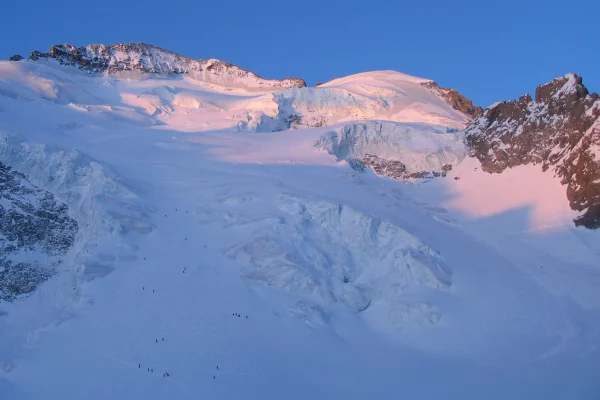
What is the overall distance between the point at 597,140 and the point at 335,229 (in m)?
15.7

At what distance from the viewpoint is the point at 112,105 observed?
57.3 m

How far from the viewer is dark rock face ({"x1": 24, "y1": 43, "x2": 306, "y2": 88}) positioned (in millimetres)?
67750

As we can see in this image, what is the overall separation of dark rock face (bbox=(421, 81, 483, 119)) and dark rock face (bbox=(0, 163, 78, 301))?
46.9 m

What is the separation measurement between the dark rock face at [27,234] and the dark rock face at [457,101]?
154 feet

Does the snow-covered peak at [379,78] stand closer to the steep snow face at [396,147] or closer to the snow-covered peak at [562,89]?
the steep snow face at [396,147]

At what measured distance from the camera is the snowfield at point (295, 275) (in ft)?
70.4

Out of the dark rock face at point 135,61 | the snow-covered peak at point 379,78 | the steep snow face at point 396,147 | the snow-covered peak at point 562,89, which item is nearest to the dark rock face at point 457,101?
the snow-covered peak at point 379,78

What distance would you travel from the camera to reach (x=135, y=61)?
72.4 meters

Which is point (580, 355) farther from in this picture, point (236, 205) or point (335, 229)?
point (236, 205)

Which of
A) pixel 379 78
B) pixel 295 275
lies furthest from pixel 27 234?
pixel 379 78

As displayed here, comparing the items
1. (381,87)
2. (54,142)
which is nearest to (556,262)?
(54,142)

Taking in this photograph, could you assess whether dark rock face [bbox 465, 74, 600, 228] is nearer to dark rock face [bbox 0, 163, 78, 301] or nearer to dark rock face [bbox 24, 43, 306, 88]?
Result: dark rock face [bbox 0, 163, 78, 301]

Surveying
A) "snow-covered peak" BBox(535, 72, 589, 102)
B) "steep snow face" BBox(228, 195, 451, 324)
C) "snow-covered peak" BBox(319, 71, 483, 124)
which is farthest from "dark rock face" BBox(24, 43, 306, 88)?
"steep snow face" BBox(228, 195, 451, 324)

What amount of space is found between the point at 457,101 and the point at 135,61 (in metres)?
35.9
